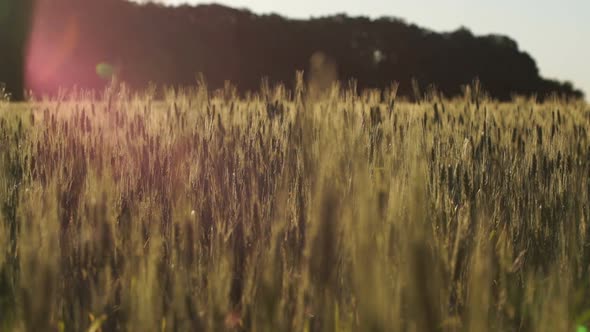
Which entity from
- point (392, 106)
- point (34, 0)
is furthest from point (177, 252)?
point (34, 0)

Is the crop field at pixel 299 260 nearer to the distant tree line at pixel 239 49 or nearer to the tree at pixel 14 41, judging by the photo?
the distant tree line at pixel 239 49

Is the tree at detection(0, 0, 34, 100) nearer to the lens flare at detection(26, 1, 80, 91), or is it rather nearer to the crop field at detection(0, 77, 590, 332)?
the lens flare at detection(26, 1, 80, 91)

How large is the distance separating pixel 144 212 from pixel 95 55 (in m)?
16.7

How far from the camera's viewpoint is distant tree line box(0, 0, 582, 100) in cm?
1688

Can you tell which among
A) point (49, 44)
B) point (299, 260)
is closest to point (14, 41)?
point (49, 44)

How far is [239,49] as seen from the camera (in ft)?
60.0

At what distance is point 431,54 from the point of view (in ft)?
67.9

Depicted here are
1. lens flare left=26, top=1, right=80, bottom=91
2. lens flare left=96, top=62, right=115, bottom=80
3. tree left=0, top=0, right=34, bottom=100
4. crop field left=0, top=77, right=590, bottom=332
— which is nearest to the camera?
crop field left=0, top=77, right=590, bottom=332

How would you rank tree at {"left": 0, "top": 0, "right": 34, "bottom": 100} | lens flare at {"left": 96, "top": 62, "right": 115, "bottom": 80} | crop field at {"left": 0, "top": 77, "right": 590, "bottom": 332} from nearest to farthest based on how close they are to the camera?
crop field at {"left": 0, "top": 77, "right": 590, "bottom": 332} → lens flare at {"left": 96, "top": 62, "right": 115, "bottom": 80} → tree at {"left": 0, "top": 0, "right": 34, "bottom": 100}

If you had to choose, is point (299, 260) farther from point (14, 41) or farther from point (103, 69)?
point (14, 41)

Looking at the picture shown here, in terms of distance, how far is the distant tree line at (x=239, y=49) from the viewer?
664 inches

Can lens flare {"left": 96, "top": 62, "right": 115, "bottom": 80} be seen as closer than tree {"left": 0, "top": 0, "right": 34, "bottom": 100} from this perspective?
Yes

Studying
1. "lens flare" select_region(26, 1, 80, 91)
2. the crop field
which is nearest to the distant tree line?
"lens flare" select_region(26, 1, 80, 91)

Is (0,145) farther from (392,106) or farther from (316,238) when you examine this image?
(316,238)
